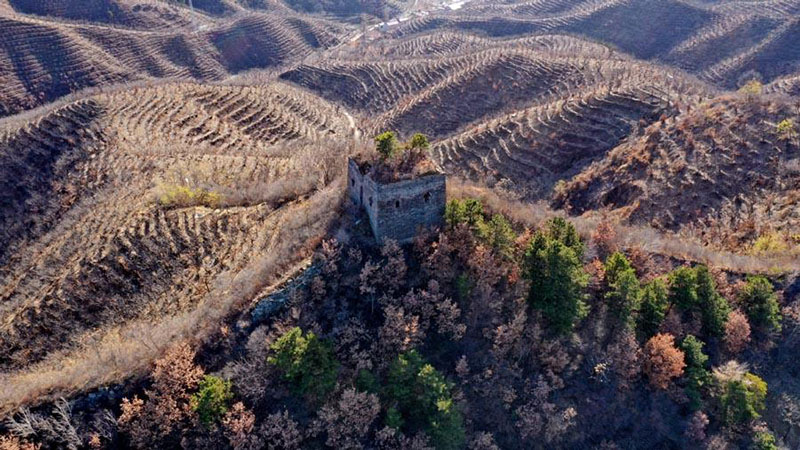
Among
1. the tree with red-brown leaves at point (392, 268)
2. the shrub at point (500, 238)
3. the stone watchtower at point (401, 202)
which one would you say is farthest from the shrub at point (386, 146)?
Result: the shrub at point (500, 238)

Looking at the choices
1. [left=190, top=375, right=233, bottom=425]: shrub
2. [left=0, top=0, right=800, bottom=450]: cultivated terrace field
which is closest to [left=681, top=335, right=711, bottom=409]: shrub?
[left=0, top=0, right=800, bottom=450]: cultivated terrace field

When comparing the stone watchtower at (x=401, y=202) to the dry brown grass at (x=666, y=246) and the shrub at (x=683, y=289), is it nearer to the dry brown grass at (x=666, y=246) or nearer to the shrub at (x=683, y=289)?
the dry brown grass at (x=666, y=246)

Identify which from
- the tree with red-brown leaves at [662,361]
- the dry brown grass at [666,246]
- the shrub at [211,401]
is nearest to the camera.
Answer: the shrub at [211,401]

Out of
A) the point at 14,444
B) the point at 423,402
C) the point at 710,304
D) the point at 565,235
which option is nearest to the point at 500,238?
the point at 565,235

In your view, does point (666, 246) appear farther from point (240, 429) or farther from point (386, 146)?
point (240, 429)

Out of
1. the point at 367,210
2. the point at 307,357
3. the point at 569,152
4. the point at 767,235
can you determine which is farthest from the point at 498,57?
the point at 307,357
